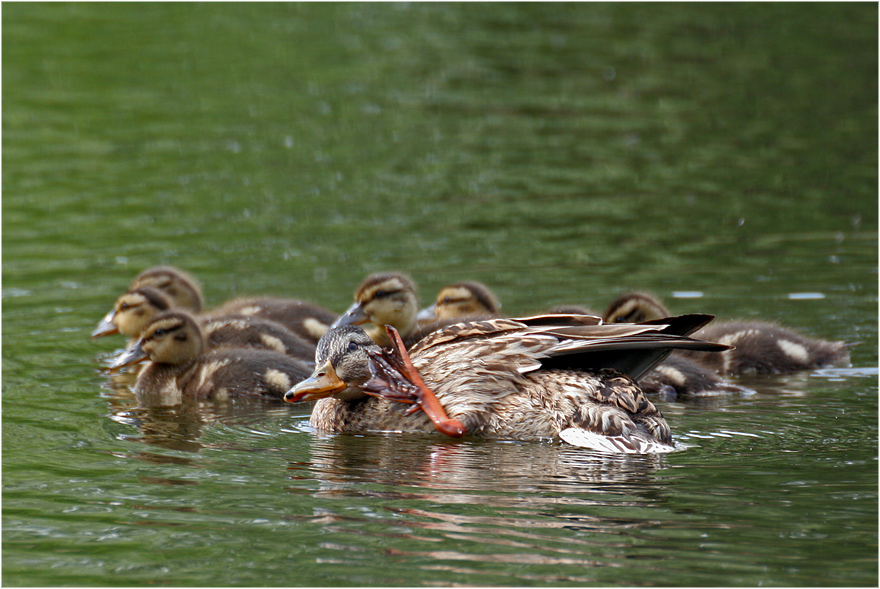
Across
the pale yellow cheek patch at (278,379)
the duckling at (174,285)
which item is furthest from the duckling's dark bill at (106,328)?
the pale yellow cheek patch at (278,379)

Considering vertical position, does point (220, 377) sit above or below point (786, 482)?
above

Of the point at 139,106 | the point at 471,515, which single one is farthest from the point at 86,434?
the point at 139,106

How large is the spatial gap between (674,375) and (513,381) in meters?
1.50

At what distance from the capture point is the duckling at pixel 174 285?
26.7 ft

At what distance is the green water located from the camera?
421 centimetres

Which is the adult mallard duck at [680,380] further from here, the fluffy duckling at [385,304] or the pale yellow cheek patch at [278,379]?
the pale yellow cheek patch at [278,379]

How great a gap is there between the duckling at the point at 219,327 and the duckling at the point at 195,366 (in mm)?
157

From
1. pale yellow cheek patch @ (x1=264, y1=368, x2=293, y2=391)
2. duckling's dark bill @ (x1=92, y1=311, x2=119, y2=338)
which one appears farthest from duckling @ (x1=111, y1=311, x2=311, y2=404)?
duckling's dark bill @ (x1=92, y1=311, x2=119, y2=338)

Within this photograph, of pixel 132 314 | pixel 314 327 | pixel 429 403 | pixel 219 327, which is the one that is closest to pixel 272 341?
pixel 219 327

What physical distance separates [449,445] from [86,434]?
168 cm

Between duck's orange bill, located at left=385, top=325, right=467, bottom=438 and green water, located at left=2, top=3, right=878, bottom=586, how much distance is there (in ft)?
0.33

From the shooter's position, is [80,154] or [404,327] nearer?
[404,327]

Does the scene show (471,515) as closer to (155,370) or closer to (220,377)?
(220,377)

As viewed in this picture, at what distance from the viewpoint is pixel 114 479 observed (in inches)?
197
